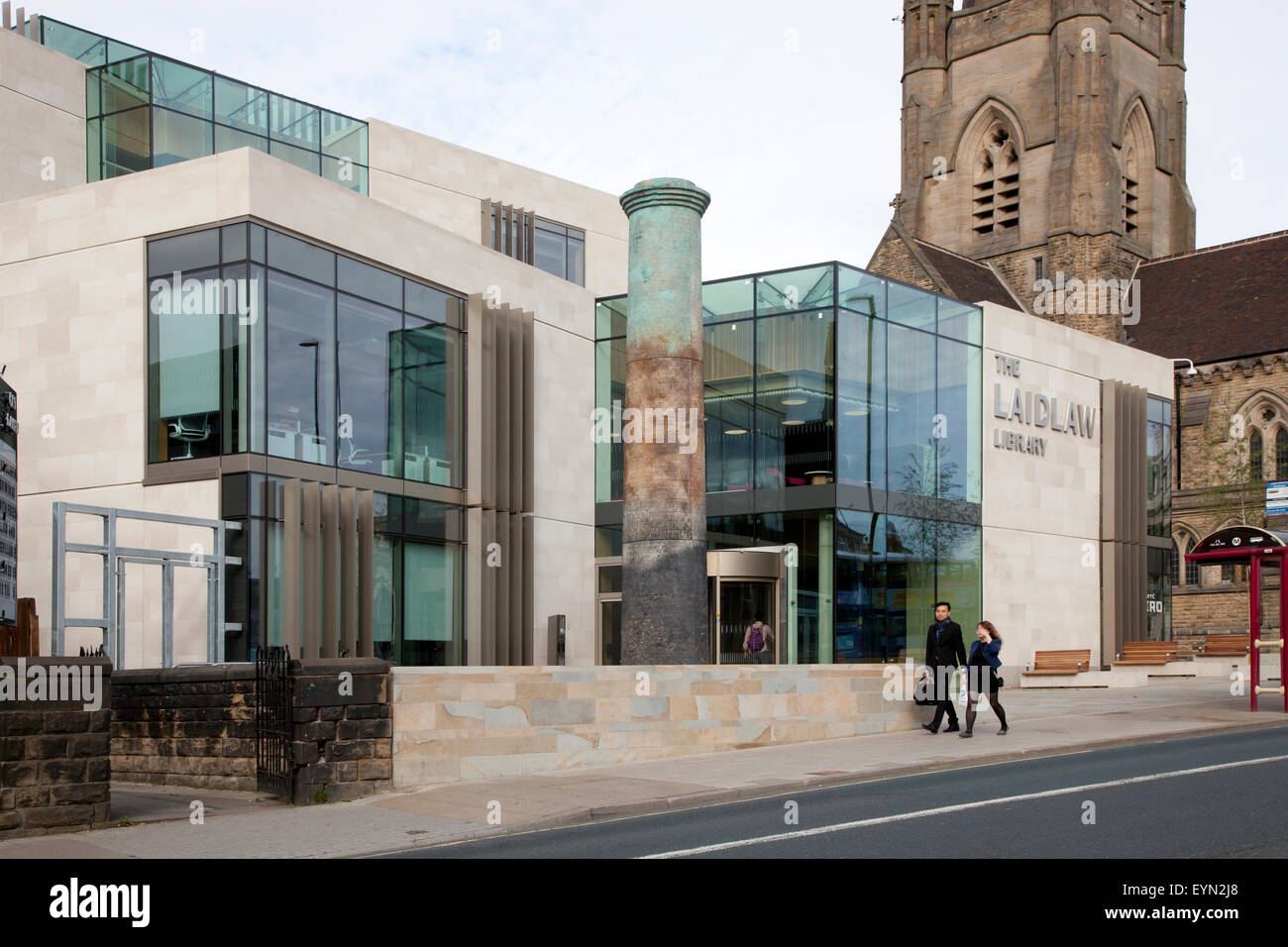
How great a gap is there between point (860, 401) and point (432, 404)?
10.3 meters

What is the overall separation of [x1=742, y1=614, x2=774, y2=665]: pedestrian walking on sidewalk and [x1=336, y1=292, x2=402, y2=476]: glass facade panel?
26.6 feet

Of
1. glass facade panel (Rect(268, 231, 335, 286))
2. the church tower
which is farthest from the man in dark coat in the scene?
the church tower

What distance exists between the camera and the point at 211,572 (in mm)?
23234

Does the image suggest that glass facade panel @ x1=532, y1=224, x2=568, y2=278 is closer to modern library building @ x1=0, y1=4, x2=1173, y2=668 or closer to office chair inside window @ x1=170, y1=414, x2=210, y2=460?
modern library building @ x1=0, y1=4, x2=1173, y2=668

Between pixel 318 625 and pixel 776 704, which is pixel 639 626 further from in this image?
pixel 318 625

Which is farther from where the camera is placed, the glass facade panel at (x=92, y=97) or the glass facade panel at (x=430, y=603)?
the glass facade panel at (x=92, y=97)

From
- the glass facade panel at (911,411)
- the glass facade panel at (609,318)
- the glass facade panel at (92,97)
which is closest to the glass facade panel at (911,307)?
the glass facade panel at (911,411)

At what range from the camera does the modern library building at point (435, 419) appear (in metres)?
25.4

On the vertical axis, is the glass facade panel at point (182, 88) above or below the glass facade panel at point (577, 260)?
above

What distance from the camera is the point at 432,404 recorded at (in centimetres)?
2981

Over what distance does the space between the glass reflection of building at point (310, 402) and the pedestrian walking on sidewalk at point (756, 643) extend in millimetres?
6094

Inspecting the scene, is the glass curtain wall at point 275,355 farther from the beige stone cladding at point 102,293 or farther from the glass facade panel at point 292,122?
the glass facade panel at point 292,122

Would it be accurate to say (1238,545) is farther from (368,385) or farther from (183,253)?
(183,253)

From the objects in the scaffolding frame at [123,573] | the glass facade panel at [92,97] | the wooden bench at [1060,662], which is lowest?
the wooden bench at [1060,662]
